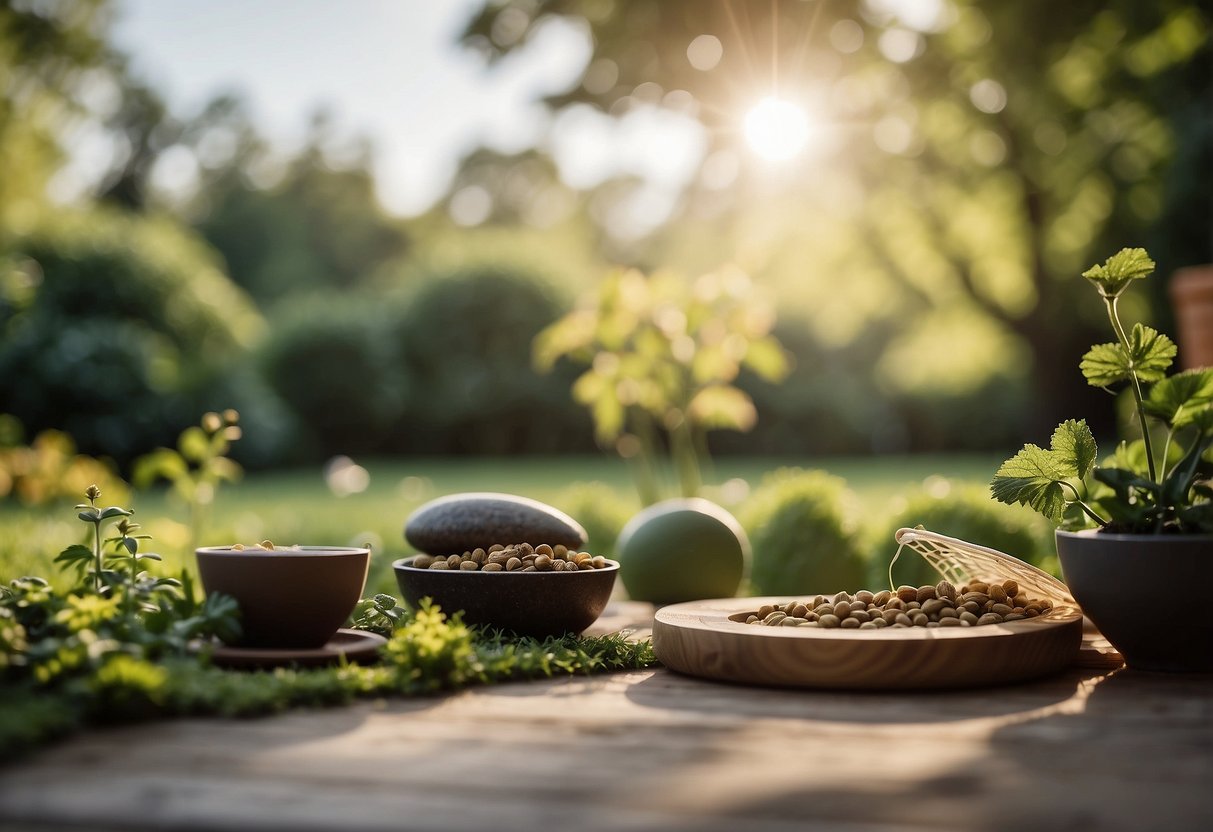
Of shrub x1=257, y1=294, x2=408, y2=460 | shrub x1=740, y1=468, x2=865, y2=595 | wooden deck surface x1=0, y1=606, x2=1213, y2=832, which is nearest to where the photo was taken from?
wooden deck surface x1=0, y1=606, x2=1213, y2=832

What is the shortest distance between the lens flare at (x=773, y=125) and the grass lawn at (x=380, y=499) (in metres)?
2.08

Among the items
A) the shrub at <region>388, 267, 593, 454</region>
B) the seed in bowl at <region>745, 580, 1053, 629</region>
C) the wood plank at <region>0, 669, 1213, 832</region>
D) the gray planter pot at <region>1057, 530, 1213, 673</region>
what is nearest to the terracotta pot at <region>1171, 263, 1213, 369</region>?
the seed in bowl at <region>745, 580, 1053, 629</region>

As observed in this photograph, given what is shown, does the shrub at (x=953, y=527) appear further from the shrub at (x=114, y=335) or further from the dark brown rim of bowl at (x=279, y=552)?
the shrub at (x=114, y=335)

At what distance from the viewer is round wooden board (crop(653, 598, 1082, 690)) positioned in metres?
1.80

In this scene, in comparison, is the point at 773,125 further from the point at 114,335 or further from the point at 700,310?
the point at 114,335

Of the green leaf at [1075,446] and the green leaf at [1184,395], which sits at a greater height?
the green leaf at [1184,395]

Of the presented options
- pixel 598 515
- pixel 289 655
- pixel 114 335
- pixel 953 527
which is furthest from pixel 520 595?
pixel 114 335

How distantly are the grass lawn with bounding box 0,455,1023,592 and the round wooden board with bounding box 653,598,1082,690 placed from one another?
146 centimetres

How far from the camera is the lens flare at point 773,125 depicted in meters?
5.97

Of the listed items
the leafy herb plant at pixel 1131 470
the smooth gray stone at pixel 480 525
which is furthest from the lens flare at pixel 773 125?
the leafy herb plant at pixel 1131 470

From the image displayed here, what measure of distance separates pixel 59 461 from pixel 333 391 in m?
6.02

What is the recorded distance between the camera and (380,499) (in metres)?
7.84

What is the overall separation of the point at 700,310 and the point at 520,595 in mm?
2322

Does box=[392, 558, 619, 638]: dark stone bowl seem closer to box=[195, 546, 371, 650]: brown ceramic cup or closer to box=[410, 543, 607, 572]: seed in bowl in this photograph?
box=[410, 543, 607, 572]: seed in bowl
